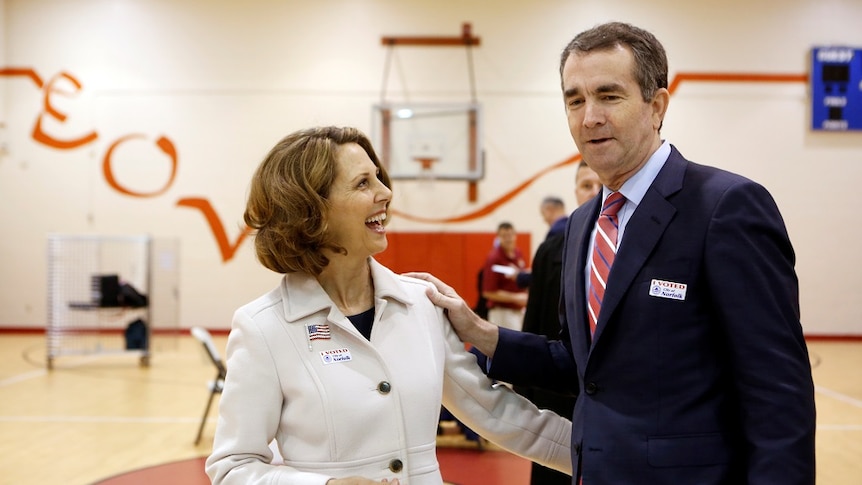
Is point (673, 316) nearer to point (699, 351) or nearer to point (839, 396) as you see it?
point (699, 351)

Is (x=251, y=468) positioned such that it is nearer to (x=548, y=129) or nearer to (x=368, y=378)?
(x=368, y=378)

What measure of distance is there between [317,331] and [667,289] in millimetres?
802

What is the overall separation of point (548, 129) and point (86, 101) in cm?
791

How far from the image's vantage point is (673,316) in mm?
1612

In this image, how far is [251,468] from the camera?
1652 mm

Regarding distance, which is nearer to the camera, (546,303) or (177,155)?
(546,303)

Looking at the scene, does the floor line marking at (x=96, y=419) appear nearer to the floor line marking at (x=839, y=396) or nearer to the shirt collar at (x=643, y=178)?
the shirt collar at (x=643, y=178)

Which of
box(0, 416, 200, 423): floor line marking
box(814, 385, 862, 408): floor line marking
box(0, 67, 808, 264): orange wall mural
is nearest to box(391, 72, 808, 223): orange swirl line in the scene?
box(0, 67, 808, 264): orange wall mural

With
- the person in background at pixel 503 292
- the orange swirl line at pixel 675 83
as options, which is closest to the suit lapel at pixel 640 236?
the person in background at pixel 503 292

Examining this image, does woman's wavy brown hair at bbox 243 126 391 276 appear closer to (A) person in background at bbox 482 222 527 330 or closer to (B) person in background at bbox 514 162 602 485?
(B) person in background at bbox 514 162 602 485

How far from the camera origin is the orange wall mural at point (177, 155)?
12727 millimetres

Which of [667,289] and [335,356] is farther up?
[667,289]

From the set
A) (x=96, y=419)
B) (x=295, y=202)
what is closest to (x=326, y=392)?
(x=295, y=202)

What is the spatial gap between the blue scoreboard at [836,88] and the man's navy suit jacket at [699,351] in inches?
494
